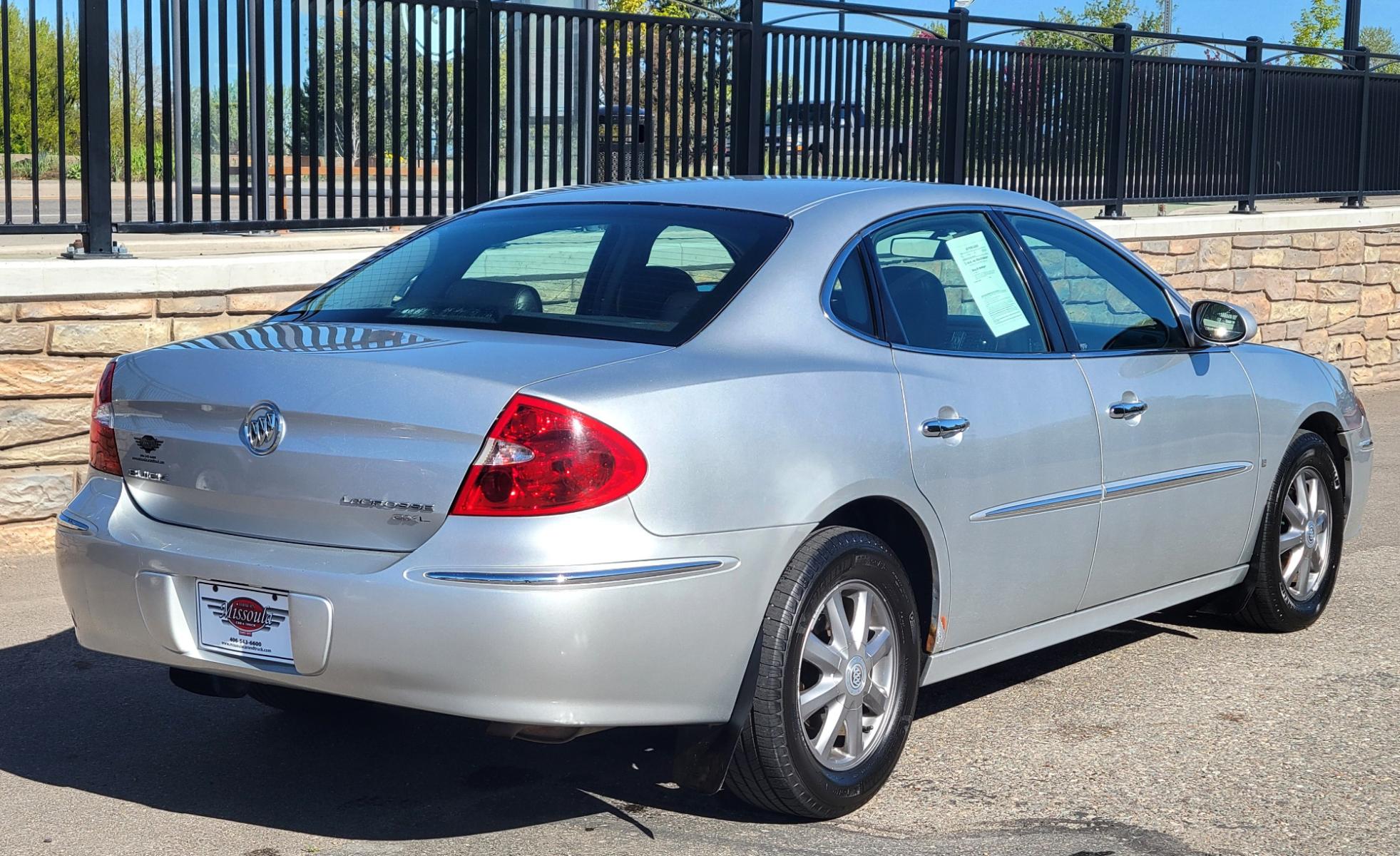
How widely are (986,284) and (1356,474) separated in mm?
2343

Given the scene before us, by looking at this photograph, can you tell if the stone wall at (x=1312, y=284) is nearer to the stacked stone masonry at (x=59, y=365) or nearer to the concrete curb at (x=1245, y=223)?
the concrete curb at (x=1245, y=223)

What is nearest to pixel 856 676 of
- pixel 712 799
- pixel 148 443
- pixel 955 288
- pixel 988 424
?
pixel 712 799

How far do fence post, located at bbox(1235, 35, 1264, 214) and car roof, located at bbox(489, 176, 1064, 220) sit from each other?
9341 mm

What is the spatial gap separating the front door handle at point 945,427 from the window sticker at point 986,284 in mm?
482

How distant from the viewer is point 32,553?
6.79m

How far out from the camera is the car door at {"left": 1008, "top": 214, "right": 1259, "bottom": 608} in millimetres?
4973

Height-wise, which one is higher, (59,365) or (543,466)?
(543,466)

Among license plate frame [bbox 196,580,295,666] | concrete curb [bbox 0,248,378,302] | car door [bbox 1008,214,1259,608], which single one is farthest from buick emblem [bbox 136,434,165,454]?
concrete curb [bbox 0,248,378,302]

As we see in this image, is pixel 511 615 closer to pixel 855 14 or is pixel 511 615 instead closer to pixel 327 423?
pixel 327 423

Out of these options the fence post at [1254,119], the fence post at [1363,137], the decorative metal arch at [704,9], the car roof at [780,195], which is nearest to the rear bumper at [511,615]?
the car roof at [780,195]

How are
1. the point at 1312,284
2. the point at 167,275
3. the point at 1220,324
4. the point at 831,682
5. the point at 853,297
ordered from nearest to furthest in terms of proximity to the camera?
the point at 831,682 < the point at 853,297 < the point at 1220,324 < the point at 167,275 < the point at 1312,284

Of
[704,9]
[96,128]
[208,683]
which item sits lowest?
[208,683]

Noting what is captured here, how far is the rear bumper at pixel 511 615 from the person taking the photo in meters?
3.45

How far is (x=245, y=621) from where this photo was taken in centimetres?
367
